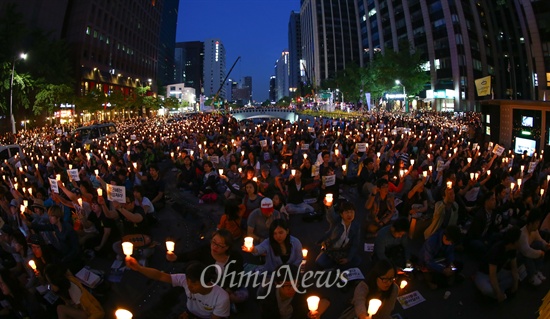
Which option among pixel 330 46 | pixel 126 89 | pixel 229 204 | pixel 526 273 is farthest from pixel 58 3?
pixel 330 46

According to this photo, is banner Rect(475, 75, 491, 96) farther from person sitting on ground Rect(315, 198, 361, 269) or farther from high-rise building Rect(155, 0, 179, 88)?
high-rise building Rect(155, 0, 179, 88)

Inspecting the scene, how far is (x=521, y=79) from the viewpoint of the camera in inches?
2972

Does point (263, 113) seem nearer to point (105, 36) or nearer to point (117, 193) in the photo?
point (105, 36)

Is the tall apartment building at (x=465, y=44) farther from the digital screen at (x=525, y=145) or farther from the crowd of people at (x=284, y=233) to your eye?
the crowd of people at (x=284, y=233)

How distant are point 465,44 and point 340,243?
68723 mm

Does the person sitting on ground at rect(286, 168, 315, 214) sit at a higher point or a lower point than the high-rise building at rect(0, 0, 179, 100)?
lower

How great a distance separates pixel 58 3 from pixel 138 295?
57855 mm

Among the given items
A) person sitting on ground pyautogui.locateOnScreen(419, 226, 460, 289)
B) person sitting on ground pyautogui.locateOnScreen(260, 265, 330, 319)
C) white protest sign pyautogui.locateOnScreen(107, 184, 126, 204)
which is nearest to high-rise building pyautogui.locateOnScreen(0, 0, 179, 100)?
white protest sign pyautogui.locateOnScreen(107, 184, 126, 204)

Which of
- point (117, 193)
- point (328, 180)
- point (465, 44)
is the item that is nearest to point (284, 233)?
point (117, 193)

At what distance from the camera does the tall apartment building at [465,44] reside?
63594 mm

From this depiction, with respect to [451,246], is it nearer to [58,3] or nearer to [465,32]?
[58,3]

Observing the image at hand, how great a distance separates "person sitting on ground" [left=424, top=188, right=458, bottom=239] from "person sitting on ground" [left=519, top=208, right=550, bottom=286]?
1.24 metres

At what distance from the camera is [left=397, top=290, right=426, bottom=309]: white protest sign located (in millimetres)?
5902

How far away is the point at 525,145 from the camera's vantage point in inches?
685
